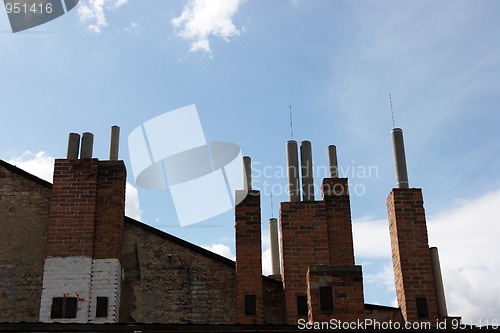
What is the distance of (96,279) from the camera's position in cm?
919

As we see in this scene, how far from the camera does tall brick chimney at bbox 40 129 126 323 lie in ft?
29.6

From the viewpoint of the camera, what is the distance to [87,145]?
10438mm

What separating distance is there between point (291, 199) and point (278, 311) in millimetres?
1865

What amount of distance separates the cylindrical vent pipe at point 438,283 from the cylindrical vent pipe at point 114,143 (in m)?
5.50

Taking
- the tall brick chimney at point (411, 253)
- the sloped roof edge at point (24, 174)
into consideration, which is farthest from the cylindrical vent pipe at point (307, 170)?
the sloped roof edge at point (24, 174)

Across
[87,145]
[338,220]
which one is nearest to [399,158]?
[338,220]

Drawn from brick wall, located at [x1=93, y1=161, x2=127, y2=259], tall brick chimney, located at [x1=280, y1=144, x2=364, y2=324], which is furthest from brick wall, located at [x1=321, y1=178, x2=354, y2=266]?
brick wall, located at [x1=93, y1=161, x2=127, y2=259]

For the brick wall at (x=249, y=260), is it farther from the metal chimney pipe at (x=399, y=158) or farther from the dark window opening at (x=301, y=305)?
the metal chimney pipe at (x=399, y=158)

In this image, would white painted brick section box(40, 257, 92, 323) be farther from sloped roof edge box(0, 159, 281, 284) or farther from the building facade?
sloped roof edge box(0, 159, 281, 284)

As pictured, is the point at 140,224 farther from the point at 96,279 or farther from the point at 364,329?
the point at 364,329

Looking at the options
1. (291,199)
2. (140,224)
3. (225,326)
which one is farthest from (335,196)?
(225,326)

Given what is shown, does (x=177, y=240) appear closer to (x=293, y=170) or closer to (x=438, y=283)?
(x=293, y=170)

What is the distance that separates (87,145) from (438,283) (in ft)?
20.3

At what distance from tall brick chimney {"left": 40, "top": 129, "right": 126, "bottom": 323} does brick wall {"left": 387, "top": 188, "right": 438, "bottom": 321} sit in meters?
4.37
